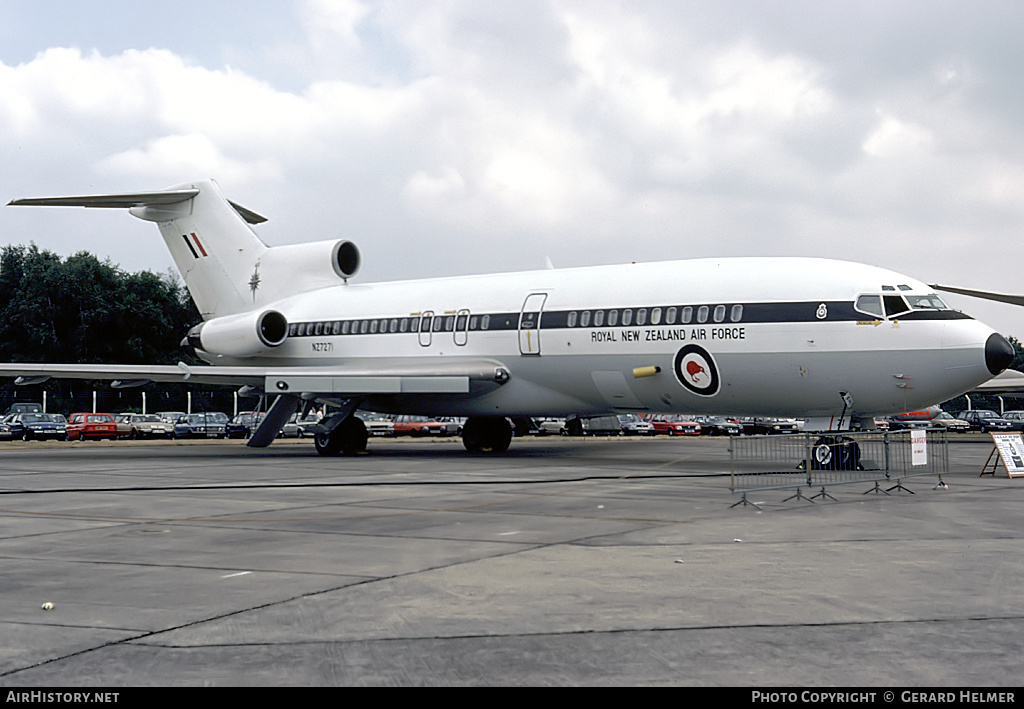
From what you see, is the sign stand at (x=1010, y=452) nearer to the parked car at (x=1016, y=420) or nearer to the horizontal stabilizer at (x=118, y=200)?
the horizontal stabilizer at (x=118, y=200)

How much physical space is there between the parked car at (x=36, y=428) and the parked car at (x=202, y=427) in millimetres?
4502

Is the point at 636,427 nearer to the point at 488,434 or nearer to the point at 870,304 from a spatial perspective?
the point at 488,434

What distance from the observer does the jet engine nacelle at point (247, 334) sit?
27.9 meters

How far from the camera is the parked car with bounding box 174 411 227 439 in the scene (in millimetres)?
43125

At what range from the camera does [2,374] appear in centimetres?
2323

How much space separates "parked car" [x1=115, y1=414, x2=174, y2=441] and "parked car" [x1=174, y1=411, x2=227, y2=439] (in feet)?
2.98

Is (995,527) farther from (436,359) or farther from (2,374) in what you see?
(2,374)

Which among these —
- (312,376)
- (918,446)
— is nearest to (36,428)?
(312,376)

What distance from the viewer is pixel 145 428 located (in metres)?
44.3

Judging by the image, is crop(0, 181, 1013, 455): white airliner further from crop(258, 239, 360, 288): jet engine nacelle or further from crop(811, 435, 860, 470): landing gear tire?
crop(811, 435, 860, 470): landing gear tire

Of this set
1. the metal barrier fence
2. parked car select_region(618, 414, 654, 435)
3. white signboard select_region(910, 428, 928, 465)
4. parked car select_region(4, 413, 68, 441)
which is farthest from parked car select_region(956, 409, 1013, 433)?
parked car select_region(4, 413, 68, 441)

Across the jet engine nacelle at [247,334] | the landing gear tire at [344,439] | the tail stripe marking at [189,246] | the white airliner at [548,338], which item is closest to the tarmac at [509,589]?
the white airliner at [548,338]

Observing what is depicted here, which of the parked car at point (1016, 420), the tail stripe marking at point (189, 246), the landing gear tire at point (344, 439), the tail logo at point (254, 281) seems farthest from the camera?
the parked car at point (1016, 420)

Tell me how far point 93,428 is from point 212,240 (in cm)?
1593
